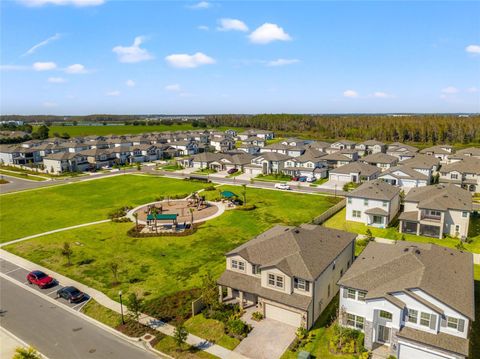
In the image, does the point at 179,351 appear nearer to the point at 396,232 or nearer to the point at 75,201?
the point at 396,232

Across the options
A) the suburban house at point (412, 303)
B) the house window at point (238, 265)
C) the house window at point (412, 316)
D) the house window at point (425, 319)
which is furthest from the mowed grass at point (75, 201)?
the house window at point (425, 319)

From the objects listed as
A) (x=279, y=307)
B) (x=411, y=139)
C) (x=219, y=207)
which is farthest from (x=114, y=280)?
(x=411, y=139)

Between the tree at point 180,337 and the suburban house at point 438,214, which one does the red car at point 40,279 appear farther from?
the suburban house at point 438,214

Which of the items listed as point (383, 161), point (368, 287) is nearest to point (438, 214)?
point (368, 287)

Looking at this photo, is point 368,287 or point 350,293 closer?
point 368,287

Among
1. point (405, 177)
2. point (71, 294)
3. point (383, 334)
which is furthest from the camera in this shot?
point (405, 177)
